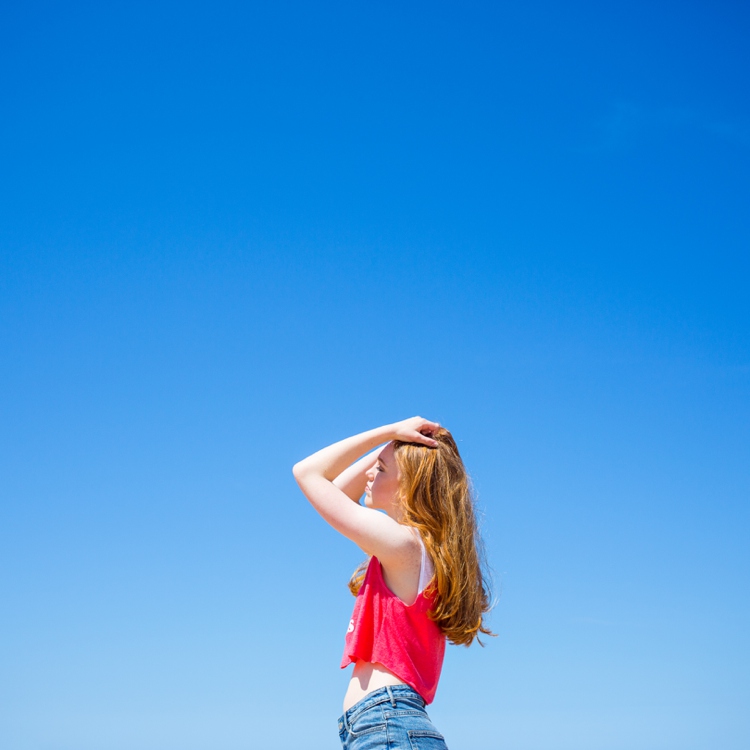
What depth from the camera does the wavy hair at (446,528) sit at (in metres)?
4.85

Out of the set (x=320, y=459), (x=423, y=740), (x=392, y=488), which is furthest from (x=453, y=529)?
(x=423, y=740)

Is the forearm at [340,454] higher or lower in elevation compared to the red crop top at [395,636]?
higher

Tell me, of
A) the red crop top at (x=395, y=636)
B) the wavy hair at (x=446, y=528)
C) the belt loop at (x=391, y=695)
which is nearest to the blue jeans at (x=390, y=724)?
the belt loop at (x=391, y=695)

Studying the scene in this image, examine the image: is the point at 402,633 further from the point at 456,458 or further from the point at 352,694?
the point at 456,458

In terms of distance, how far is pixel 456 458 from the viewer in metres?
5.39

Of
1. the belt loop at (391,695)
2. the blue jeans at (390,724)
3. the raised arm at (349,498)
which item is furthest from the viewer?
the raised arm at (349,498)

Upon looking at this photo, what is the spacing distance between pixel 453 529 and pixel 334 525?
2.47 ft

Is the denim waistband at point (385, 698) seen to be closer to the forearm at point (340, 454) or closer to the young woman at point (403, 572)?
the young woman at point (403, 572)

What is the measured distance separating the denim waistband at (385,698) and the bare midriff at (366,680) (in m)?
0.03

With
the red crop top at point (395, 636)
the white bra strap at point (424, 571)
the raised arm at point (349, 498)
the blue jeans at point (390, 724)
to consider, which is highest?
the raised arm at point (349, 498)

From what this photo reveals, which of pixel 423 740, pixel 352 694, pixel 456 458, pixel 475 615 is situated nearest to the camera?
pixel 423 740

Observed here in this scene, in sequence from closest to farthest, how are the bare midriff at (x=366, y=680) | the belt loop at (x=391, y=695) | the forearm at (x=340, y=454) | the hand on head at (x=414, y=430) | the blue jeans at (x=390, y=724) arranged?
the blue jeans at (x=390, y=724) → the belt loop at (x=391, y=695) → the bare midriff at (x=366, y=680) → the forearm at (x=340, y=454) → the hand on head at (x=414, y=430)

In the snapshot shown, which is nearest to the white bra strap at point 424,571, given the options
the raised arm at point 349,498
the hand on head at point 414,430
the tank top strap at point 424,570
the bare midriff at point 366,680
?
the tank top strap at point 424,570

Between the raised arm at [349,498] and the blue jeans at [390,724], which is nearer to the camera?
the blue jeans at [390,724]
